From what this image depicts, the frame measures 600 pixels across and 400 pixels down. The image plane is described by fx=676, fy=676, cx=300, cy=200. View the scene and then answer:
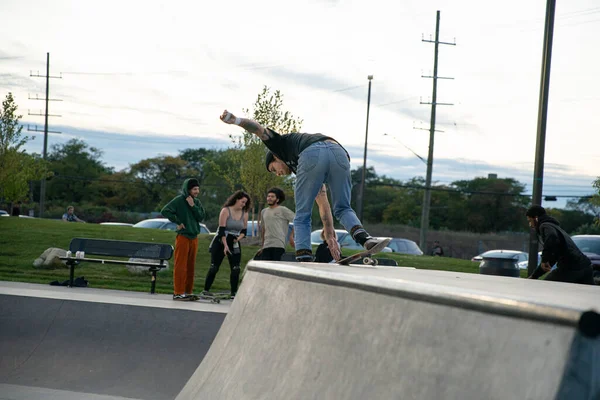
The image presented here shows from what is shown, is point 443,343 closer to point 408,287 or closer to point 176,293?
point 408,287

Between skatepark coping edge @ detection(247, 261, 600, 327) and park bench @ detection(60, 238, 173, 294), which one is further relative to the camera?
park bench @ detection(60, 238, 173, 294)

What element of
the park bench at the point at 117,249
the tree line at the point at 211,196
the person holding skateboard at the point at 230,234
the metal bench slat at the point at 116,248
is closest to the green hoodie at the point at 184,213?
the person holding skateboard at the point at 230,234

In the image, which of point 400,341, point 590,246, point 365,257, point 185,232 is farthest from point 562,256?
point 590,246

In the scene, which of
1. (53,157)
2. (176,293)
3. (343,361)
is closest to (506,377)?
(343,361)

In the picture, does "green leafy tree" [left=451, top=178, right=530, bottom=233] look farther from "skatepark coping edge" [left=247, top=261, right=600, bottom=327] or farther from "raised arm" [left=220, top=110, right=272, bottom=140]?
"skatepark coping edge" [left=247, top=261, right=600, bottom=327]

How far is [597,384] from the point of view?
1.53m

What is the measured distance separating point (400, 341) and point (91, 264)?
15.8 meters

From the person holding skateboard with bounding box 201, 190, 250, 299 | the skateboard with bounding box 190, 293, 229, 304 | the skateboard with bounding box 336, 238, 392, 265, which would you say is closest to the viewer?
the skateboard with bounding box 336, 238, 392, 265

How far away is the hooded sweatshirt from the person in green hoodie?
4811 millimetres

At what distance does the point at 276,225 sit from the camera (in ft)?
33.8

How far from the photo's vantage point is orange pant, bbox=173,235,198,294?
387 inches

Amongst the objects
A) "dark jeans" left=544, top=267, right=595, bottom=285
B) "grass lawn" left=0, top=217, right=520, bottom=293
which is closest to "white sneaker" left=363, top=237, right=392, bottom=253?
"dark jeans" left=544, top=267, right=595, bottom=285

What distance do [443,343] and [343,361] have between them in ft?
1.88

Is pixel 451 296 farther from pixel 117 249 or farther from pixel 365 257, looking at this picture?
pixel 117 249
